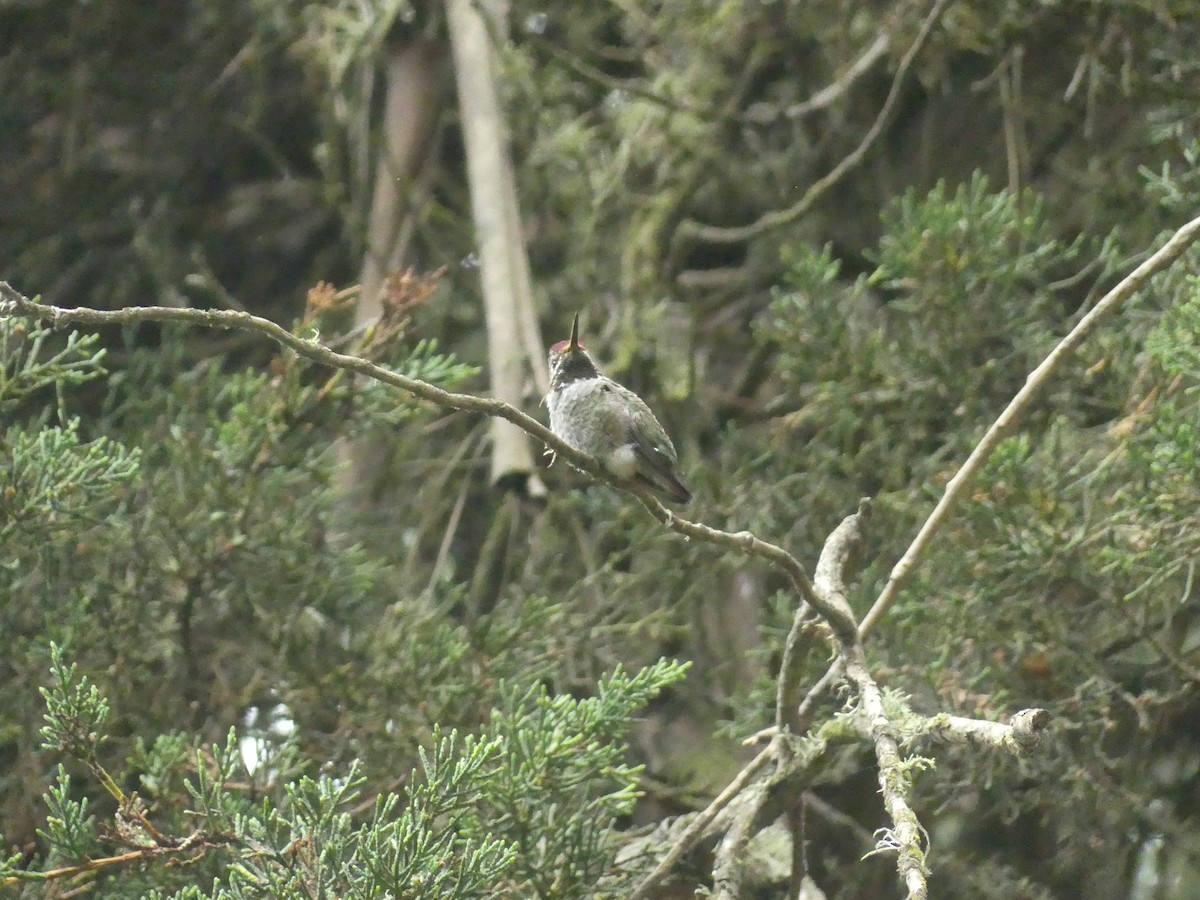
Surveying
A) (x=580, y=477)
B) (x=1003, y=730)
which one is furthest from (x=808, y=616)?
(x=580, y=477)

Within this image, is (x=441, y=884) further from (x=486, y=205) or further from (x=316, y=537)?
(x=486, y=205)

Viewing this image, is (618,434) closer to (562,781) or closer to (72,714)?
(562,781)

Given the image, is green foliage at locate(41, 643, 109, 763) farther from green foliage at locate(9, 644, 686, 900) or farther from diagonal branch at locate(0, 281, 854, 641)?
diagonal branch at locate(0, 281, 854, 641)

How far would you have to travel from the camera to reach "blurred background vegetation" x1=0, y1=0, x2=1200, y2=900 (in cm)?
267

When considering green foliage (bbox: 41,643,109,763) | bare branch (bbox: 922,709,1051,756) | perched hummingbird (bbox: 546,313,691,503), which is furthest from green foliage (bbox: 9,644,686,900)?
bare branch (bbox: 922,709,1051,756)

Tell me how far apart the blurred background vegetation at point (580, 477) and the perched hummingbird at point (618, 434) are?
0.37 m

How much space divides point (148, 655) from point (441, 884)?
122 centimetres

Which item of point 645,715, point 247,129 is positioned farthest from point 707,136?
point 645,715

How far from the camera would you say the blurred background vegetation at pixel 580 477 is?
105 inches

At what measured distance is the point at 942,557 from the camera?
2.99 meters

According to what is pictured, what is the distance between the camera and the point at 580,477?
13.4 feet

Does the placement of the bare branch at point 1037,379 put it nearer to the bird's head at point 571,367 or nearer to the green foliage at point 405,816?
the green foliage at point 405,816

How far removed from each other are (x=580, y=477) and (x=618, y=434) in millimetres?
1571

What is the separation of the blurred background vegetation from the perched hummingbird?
0.37m
